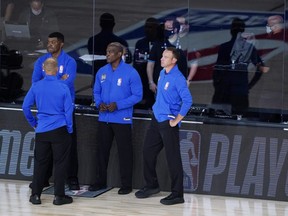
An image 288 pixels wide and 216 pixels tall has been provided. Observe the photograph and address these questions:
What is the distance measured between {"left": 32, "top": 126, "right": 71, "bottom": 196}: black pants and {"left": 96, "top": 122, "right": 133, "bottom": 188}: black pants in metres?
0.78

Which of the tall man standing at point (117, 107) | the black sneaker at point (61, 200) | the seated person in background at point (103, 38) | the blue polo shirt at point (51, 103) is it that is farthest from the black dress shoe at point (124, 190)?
the seated person in background at point (103, 38)

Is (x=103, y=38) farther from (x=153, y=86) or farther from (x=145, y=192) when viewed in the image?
(x=145, y=192)

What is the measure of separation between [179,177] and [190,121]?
948mm

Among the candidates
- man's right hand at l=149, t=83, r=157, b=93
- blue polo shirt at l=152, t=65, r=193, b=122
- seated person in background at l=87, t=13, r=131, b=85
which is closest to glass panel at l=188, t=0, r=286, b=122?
man's right hand at l=149, t=83, r=157, b=93

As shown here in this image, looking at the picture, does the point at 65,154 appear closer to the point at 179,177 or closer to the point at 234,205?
the point at 179,177

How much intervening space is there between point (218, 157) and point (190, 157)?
1.15 ft

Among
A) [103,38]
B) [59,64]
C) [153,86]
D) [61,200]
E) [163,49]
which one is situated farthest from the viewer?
[103,38]

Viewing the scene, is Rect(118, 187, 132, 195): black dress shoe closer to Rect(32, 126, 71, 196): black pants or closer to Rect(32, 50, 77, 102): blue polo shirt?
Rect(32, 126, 71, 196): black pants

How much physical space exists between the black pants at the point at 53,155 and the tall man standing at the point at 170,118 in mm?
1027

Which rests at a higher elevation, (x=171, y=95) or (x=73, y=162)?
(x=171, y=95)

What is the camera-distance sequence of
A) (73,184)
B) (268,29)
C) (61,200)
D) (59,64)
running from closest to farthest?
(61,200) → (59,64) → (73,184) → (268,29)

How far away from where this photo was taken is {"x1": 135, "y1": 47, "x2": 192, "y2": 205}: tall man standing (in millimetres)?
10773

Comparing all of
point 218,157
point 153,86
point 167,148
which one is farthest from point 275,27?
point 167,148

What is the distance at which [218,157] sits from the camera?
1149 centimetres
